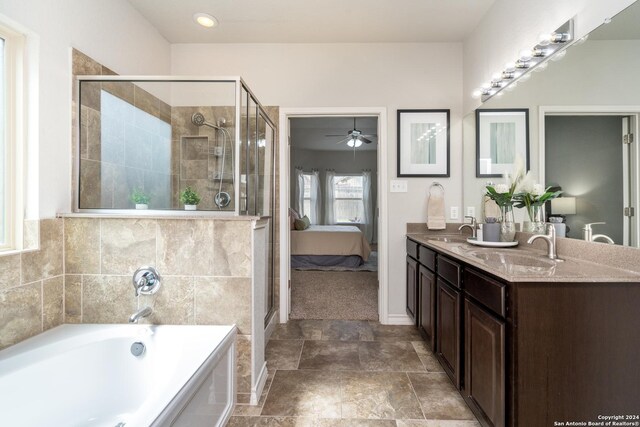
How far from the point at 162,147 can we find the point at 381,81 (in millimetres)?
1988

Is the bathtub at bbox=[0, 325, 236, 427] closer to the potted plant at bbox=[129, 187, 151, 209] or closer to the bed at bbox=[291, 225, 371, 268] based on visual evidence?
the potted plant at bbox=[129, 187, 151, 209]

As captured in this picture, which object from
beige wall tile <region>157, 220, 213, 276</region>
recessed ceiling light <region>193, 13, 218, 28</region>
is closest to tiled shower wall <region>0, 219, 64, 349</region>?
beige wall tile <region>157, 220, 213, 276</region>

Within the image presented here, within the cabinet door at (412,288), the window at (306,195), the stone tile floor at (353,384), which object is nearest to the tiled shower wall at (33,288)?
the stone tile floor at (353,384)

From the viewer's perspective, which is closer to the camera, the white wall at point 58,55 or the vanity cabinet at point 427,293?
the white wall at point 58,55

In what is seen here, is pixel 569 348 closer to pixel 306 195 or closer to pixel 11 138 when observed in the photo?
pixel 11 138

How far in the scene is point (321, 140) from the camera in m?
6.43

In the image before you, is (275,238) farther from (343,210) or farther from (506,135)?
(343,210)

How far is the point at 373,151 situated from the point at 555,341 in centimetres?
660

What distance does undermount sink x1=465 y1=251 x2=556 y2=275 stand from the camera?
1239mm

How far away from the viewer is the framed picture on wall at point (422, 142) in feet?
8.96

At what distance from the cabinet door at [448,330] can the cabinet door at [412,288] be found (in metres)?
0.48

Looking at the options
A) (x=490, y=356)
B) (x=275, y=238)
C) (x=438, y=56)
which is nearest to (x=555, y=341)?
(x=490, y=356)

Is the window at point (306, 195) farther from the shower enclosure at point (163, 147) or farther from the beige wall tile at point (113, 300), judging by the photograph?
the beige wall tile at point (113, 300)

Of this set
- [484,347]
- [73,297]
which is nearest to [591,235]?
[484,347]
